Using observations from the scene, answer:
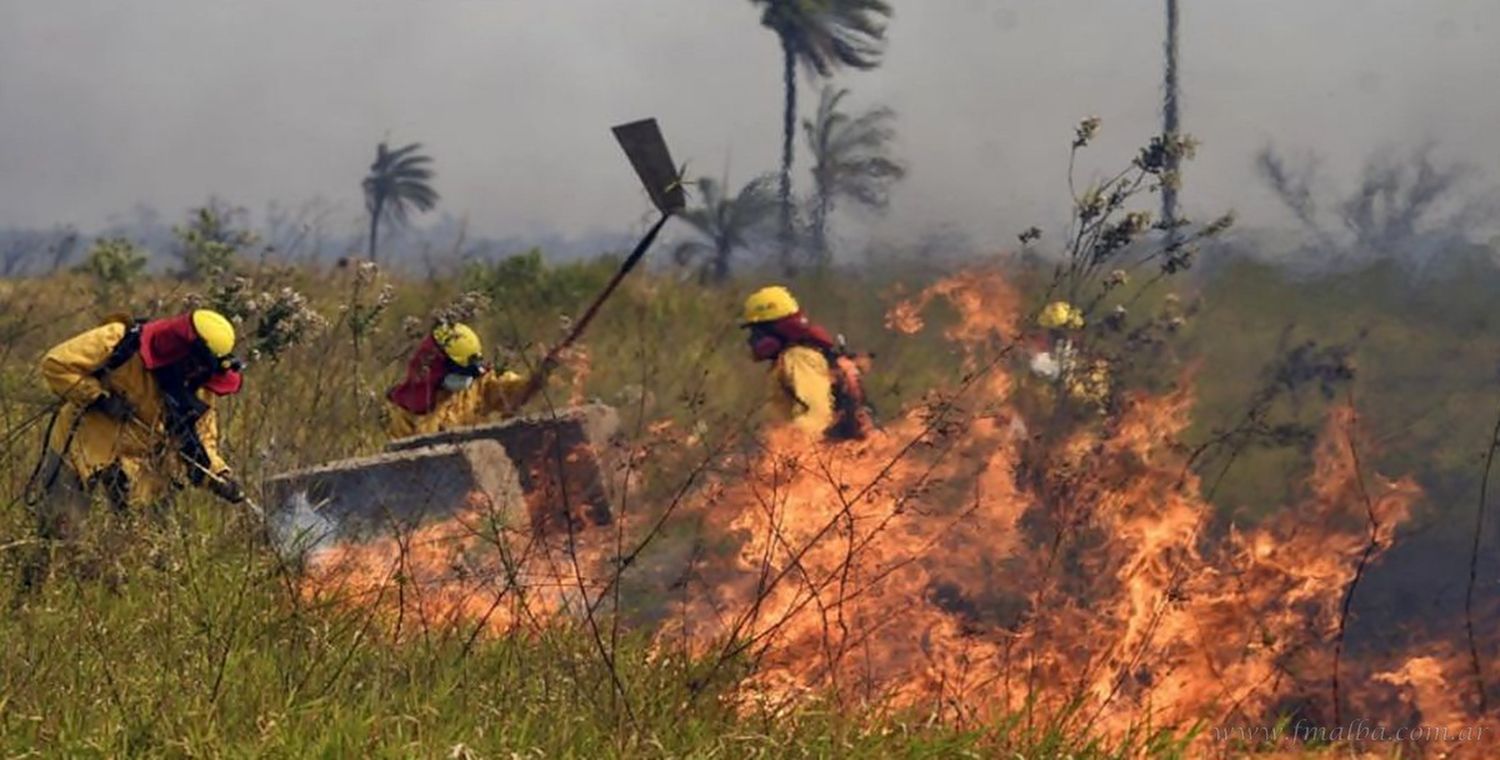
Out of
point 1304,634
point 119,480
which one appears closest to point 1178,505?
point 1304,634

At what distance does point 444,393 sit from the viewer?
Result: 827 cm

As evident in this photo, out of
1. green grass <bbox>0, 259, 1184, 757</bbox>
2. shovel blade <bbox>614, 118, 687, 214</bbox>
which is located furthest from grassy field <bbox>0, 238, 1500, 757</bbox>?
shovel blade <bbox>614, 118, 687, 214</bbox>

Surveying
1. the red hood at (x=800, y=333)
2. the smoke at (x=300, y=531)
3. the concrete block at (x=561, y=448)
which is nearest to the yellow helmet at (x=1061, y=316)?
the red hood at (x=800, y=333)

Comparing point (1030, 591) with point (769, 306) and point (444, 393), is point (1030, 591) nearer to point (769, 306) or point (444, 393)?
point (769, 306)

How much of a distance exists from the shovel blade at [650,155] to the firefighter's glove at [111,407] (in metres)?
2.07

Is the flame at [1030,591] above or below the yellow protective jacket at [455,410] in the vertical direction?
above

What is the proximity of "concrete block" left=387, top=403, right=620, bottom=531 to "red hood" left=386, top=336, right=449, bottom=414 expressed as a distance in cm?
55

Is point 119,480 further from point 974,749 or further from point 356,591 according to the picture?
point 974,749

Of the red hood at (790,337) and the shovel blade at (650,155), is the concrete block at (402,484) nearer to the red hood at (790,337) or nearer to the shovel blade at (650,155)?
the shovel blade at (650,155)

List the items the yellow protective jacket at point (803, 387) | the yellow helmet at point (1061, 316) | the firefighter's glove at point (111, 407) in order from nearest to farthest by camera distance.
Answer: the firefighter's glove at point (111, 407) → the yellow helmet at point (1061, 316) → the yellow protective jacket at point (803, 387)

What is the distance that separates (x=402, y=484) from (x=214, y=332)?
4.11ft

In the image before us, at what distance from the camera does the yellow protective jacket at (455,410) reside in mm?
8211

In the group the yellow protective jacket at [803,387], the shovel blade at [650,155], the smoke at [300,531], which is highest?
the shovel blade at [650,155]

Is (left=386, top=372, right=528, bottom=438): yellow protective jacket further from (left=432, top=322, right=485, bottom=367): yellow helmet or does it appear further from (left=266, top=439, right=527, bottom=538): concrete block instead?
(left=266, top=439, right=527, bottom=538): concrete block
